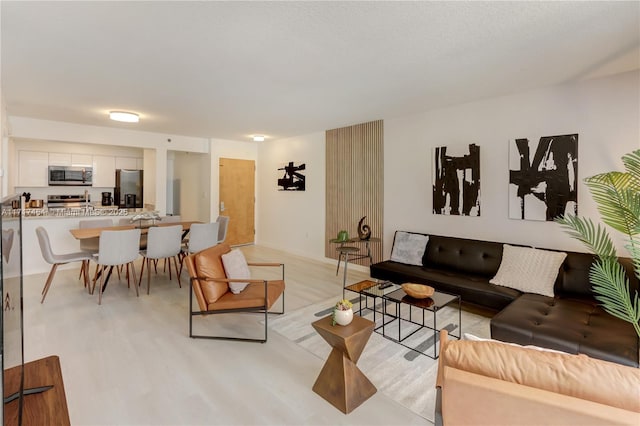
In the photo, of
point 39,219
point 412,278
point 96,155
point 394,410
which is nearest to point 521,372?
point 394,410

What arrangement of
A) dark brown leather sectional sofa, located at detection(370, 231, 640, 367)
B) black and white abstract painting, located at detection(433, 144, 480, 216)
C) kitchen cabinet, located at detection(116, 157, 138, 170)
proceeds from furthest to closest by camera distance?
kitchen cabinet, located at detection(116, 157, 138, 170) → black and white abstract painting, located at detection(433, 144, 480, 216) → dark brown leather sectional sofa, located at detection(370, 231, 640, 367)

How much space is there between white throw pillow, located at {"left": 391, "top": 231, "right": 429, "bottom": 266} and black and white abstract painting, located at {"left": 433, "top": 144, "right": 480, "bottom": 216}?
465 mm

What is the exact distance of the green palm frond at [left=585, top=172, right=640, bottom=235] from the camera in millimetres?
Result: 2234

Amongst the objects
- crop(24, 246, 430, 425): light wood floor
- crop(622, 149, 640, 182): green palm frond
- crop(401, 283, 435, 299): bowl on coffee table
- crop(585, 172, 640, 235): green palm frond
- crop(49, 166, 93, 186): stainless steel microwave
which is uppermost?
crop(49, 166, 93, 186): stainless steel microwave

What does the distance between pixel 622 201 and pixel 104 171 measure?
8.50m

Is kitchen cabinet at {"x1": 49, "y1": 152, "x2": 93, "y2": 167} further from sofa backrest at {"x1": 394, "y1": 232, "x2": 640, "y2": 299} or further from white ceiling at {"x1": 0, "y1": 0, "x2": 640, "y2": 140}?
sofa backrest at {"x1": 394, "y1": 232, "x2": 640, "y2": 299}

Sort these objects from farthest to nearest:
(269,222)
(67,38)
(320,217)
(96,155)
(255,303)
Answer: (269,222) → (96,155) → (320,217) → (255,303) → (67,38)

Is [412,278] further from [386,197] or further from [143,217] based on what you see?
[143,217]

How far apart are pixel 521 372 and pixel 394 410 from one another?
44.7 inches

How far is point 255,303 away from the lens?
9.29ft

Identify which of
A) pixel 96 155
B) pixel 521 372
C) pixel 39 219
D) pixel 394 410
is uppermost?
pixel 96 155

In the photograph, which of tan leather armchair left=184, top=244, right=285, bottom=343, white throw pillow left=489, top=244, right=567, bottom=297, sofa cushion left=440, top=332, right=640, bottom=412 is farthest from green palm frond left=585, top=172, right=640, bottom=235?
tan leather armchair left=184, top=244, right=285, bottom=343

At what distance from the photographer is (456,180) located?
13.9 ft

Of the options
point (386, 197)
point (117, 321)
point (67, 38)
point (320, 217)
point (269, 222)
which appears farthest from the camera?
point (269, 222)
